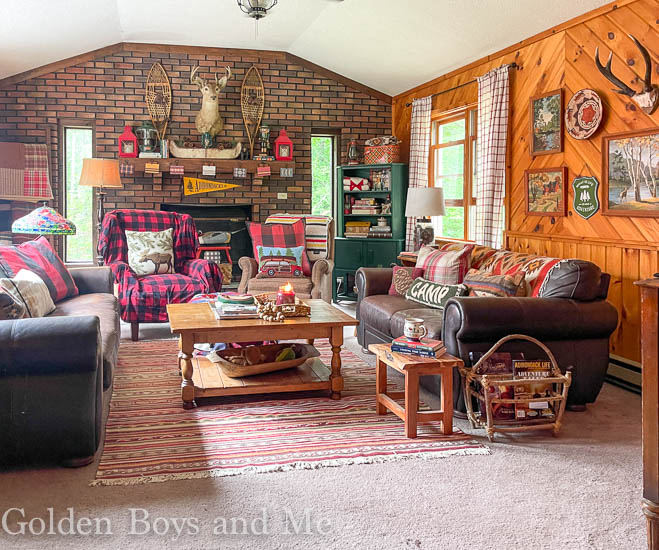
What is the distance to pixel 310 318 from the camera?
12.7ft

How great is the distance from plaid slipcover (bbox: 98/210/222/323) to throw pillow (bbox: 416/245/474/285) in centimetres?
184

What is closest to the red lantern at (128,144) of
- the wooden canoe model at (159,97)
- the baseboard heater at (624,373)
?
the wooden canoe model at (159,97)

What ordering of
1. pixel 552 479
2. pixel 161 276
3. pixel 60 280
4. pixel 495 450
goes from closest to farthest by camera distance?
1. pixel 552 479
2. pixel 495 450
3. pixel 60 280
4. pixel 161 276

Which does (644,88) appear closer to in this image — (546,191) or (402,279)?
(546,191)

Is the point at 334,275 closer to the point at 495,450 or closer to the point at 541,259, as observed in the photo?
the point at 541,259

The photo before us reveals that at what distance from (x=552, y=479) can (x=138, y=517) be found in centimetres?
162

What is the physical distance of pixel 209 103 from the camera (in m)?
7.63

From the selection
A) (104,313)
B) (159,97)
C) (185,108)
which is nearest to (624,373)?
(104,313)

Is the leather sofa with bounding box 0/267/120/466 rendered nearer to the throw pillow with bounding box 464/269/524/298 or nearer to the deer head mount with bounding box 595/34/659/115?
the throw pillow with bounding box 464/269/524/298

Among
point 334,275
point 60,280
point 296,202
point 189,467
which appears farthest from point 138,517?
point 296,202

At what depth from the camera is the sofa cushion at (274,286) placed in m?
5.77

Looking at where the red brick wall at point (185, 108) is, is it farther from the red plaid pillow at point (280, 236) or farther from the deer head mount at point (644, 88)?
the deer head mount at point (644, 88)

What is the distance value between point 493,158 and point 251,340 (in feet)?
10.3

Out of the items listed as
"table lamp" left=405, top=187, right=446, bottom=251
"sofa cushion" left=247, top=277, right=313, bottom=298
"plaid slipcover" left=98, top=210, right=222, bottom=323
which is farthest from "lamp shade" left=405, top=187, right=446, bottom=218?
"plaid slipcover" left=98, top=210, right=222, bottom=323
